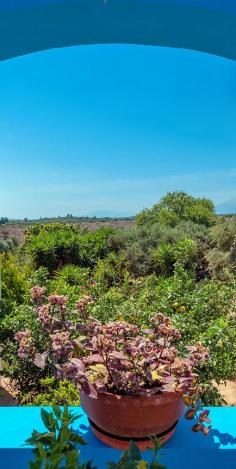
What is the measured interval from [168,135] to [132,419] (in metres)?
16.6

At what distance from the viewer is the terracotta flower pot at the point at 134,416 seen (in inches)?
37.1

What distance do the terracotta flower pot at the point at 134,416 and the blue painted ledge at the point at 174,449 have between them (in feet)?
0.10

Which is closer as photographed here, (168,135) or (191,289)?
(191,289)

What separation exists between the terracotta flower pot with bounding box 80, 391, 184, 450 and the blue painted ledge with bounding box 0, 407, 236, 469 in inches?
1.2

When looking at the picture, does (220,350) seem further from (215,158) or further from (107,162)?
(107,162)

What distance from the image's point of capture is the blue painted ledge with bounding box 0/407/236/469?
95 centimetres

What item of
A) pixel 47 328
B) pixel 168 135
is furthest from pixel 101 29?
pixel 168 135

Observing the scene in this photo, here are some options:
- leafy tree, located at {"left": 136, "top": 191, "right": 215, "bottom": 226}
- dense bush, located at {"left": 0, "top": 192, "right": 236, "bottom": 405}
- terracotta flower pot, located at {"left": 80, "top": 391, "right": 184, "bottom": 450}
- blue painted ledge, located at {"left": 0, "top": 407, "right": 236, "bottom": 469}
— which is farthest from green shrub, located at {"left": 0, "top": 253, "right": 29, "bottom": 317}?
leafy tree, located at {"left": 136, "top": 191, "right": 215, "bottom": 226}

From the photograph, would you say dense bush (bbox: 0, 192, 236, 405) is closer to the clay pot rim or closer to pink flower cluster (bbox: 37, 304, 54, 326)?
pink flower cluster (bbox: 37, 304, 54, 326)

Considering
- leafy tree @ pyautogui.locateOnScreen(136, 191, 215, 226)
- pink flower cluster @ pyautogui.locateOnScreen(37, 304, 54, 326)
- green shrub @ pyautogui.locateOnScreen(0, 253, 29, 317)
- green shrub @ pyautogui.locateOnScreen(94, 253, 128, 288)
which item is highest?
leafy tree @ pyautogui.locateOnScreen(136, 191, 215, 226)

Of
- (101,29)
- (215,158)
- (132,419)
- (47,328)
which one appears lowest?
(132,419)

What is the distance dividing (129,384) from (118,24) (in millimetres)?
946

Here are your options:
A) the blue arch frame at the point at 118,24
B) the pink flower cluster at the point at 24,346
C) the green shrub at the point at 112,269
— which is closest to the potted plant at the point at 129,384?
the pink flower cluster at the point at 24,346

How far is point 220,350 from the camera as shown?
1915 millimetres
